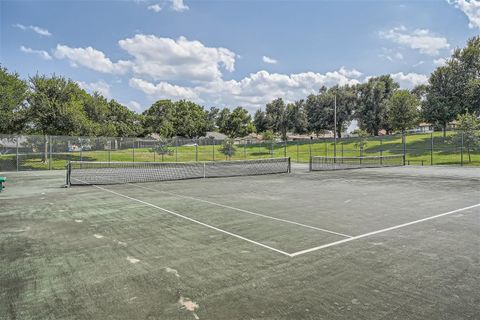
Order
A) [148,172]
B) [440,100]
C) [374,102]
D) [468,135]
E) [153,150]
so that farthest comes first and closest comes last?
[374,102] < [440,100] < [153,150] < [468,135] < [148,172]

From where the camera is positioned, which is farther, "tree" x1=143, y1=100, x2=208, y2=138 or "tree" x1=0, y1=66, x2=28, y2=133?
"tree" x1=143, y1=100, x2=208, y2=138

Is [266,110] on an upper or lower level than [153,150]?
upper

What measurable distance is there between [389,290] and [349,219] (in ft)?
13.7

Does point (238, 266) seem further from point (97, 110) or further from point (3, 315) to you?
point (97, 110)

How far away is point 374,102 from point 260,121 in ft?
99.9

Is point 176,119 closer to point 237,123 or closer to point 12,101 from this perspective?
point 237,123

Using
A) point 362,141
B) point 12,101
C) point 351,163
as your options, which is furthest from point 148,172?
point 362,141

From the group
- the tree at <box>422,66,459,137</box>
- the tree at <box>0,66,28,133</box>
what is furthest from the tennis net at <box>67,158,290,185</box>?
the tree at <box>422,66,459,137</box>

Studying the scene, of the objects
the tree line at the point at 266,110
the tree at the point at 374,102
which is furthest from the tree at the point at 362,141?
the tree at the point at 374,102

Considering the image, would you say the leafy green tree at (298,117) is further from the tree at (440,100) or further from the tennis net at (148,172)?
the tennis net at (148,172)

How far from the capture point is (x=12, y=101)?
3055cm

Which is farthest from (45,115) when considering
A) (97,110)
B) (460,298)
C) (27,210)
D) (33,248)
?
(460,298)

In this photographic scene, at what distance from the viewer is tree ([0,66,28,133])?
29.9 m

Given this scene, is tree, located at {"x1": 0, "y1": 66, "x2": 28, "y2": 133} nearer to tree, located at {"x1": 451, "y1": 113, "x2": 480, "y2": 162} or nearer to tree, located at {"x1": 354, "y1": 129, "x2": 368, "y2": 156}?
tree, located at {"x1": 354, "y1": 129, "x2": 368, "y2": 156}
